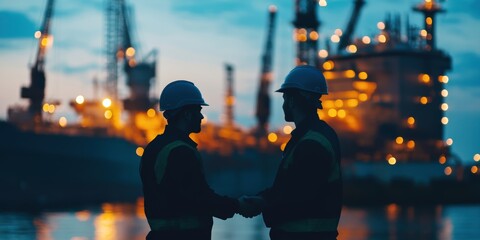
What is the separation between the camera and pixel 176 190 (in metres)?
6.33

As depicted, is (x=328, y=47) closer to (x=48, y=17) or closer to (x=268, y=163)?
(x=268, y=163)

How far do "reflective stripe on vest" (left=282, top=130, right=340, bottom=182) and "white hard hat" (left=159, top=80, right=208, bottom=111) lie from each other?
0.82 metres

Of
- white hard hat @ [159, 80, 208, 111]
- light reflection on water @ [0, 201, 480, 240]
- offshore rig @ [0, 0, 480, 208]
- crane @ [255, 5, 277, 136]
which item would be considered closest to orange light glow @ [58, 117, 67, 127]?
offshore rig @ [0, 0, 480, 208]

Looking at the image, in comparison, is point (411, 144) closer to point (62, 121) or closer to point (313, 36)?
point (313, 36)

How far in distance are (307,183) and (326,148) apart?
24 cm

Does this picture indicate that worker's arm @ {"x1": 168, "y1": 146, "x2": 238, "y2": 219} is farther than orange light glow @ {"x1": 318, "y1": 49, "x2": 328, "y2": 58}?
No

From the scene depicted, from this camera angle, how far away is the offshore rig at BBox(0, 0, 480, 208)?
80.1m

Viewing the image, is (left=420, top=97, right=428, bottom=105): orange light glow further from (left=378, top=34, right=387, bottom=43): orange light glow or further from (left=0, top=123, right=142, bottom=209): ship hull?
(left=0, top=123, right=142, bottom=209): ship hull

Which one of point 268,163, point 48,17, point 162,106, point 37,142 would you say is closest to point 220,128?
point 268,163

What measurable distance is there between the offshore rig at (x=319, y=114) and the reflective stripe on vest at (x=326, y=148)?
233 feet

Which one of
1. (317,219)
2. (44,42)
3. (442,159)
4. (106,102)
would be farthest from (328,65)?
(317,219)

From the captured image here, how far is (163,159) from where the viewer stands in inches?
250

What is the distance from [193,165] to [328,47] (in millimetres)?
89547

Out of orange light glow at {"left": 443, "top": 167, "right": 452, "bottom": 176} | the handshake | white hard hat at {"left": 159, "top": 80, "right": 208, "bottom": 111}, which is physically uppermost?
white hard hat at {"left": 159, "top": 80, "right": 208, "bottom": 111}
